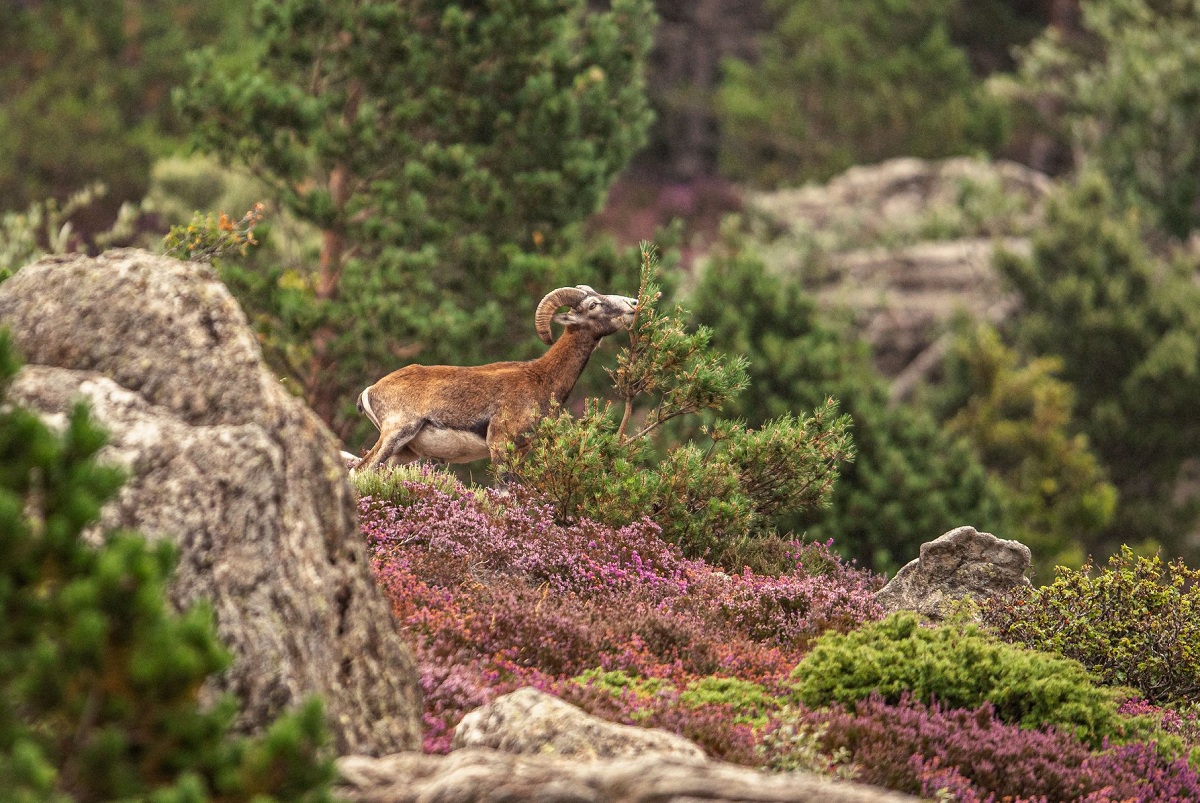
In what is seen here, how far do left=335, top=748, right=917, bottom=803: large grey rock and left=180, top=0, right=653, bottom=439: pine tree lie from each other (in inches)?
571

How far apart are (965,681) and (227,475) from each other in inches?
191

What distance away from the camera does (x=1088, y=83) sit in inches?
1838

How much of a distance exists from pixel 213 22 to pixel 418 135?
3457cm

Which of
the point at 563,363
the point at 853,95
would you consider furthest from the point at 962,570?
the point at 853,95

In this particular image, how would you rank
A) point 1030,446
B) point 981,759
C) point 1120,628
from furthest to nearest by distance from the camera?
point 1030,446
point 1120,628
point 981,759

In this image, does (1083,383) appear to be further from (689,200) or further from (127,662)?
(127,662)

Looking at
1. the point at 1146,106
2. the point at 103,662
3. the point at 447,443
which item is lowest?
the point at 1146,106

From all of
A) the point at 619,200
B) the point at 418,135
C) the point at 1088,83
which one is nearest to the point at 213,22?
the point at 619,200

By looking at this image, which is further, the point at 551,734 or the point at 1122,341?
the point at 1122,341

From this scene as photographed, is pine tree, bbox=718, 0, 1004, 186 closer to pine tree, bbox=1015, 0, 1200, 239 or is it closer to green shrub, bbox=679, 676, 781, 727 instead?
pine tree, bbox=1015, 0, 1200, 239

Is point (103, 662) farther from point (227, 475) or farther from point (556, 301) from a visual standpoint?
point (556, 301)

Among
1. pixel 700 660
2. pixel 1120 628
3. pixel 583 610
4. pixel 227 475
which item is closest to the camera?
pixel 227 475

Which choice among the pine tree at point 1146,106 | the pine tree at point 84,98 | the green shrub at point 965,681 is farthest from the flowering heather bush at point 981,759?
the pine tree at point 84,98

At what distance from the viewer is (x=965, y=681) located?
932 centimetres
